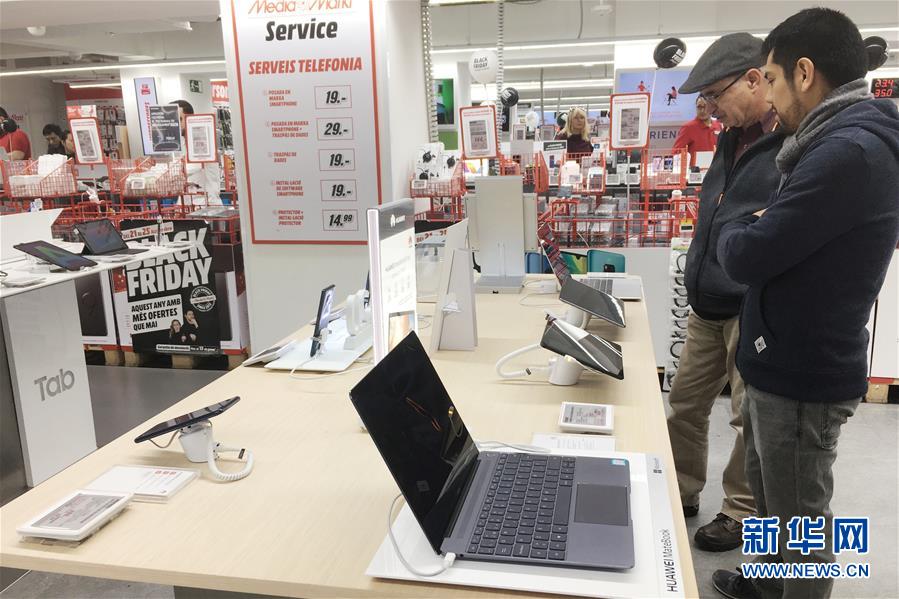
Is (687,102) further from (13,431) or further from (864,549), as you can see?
(13,431)

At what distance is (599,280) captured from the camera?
10.1 ft

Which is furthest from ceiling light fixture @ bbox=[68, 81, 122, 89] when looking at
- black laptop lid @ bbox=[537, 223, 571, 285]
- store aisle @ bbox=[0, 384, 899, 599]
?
black laptop lid @ bbox=[537, 223, 571, 285]

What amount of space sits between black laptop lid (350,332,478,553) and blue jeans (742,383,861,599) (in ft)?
2.87

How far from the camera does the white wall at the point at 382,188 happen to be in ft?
12.5

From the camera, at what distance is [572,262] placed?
4105mm

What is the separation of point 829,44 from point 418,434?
4.35 feet

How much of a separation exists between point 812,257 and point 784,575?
88 cm

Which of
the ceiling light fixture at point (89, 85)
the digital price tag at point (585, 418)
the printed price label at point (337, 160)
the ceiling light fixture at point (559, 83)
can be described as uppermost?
the ceiling light fixture at point (89, 85)

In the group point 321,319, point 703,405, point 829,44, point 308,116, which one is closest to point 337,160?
point 308,116

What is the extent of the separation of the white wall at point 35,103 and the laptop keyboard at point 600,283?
1472cm

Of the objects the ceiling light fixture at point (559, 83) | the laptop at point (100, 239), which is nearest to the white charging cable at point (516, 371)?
the laptop at point (100, 239)

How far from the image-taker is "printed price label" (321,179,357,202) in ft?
13.0

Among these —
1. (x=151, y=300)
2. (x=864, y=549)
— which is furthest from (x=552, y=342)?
(x=151, y=300)

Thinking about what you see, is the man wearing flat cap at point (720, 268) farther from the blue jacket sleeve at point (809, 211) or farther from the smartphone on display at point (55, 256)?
the smartphone on display at point (55, 256)
